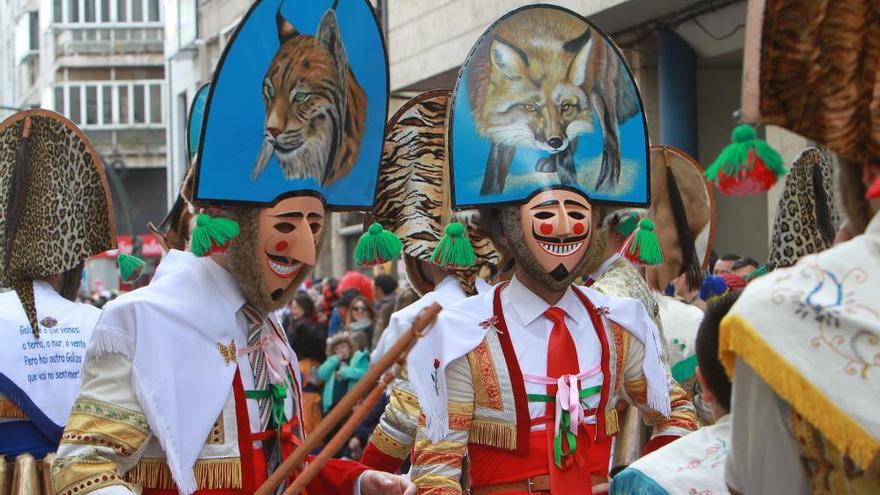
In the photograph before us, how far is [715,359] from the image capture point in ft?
11.9

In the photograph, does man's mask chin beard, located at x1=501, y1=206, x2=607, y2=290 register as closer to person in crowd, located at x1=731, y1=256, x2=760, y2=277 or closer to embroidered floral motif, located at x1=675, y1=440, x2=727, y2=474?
embroidered floral motif, located at x1=675, y1=440, x2=727, y2=474

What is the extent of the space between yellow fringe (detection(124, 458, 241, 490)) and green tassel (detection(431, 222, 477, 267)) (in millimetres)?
1403

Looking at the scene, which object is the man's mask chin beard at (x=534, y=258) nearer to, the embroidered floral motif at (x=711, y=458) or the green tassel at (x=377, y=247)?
the green tassel at (x=377, y=247)

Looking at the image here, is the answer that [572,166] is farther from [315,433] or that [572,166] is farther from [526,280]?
[315,433]

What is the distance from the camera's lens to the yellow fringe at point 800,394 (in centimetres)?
250

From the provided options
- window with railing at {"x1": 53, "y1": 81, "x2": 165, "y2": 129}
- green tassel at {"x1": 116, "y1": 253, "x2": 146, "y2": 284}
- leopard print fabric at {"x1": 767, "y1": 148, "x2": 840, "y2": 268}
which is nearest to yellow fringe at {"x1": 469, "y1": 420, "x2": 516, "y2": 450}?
leopard print fabric at {"x1": 767, "y1": 148, "x2": 840, "y2": 268}

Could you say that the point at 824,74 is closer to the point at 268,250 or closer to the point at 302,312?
the point at 268,250

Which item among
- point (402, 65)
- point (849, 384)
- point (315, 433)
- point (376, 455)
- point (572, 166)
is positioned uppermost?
point (402, 65)

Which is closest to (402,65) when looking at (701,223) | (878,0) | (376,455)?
Result: (701,223)

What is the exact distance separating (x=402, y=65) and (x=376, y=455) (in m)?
13.4

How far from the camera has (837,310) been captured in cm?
256

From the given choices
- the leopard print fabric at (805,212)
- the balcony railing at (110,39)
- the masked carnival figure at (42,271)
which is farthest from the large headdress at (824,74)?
the balcony railing at (110,39)

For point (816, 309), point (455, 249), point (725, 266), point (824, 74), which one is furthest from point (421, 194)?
point (816, 309)

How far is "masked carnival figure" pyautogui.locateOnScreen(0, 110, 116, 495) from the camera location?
6.12 m
